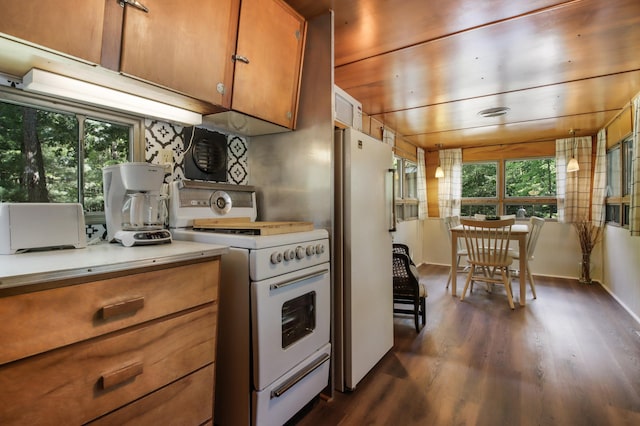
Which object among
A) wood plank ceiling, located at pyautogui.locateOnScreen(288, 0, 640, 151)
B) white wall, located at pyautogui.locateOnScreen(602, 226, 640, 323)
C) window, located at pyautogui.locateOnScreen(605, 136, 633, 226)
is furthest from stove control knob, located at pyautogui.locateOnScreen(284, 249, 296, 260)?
window, located at pyautogui.locateOnScreen(605, 136, 633, 226)

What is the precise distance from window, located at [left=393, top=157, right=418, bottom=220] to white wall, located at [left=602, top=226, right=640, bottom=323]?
8.35 ft

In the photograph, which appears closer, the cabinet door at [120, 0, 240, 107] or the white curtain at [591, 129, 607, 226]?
the cabinet door at [120, 0, 240, 107]

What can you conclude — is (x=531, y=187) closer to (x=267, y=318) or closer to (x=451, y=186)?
(x=451, y=186)

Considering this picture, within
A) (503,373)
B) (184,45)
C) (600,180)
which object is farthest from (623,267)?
(184,45)

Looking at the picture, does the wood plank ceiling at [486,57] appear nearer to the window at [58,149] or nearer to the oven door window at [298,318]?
the window at [58,149]

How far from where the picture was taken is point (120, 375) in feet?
3.12

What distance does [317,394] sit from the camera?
1719mm

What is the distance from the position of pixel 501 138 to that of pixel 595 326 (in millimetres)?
3081

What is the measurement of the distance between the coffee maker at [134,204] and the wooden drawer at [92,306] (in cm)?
32

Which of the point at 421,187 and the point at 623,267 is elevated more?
the point at 421,187

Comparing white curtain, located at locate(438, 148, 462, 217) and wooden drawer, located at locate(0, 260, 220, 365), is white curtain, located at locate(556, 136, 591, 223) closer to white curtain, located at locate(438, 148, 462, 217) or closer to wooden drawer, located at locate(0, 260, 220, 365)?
white curtain, located at locate(438, 148, 462, 217)

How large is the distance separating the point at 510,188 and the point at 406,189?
172 centimetres

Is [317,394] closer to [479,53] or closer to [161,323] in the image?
[161,323]

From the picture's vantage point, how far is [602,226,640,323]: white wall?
313 cm
